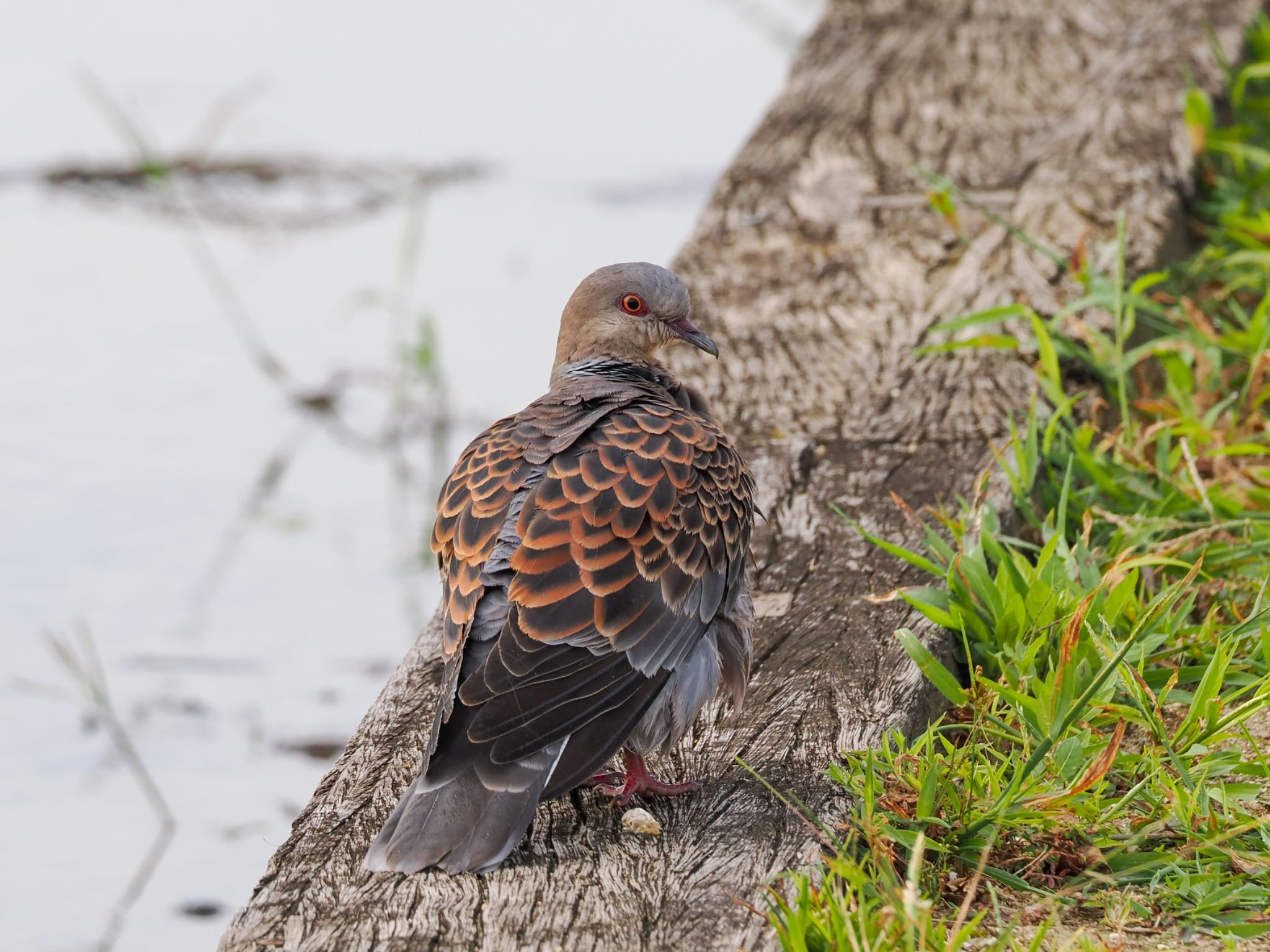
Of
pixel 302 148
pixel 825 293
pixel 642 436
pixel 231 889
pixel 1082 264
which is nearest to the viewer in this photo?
pixel 642 436

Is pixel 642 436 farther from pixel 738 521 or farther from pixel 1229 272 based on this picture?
pixel 1229 272

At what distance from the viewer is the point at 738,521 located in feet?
9.65

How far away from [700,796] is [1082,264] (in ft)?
7.24

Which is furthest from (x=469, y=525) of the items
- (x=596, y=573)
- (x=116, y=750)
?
(x=116, y=750)

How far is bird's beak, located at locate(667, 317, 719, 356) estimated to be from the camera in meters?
3.71

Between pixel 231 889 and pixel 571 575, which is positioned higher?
pixel 571 575

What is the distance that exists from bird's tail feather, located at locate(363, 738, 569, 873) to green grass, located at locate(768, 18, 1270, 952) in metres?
0.44

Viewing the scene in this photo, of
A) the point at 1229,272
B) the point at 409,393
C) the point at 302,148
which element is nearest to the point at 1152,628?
the point at 1229,272

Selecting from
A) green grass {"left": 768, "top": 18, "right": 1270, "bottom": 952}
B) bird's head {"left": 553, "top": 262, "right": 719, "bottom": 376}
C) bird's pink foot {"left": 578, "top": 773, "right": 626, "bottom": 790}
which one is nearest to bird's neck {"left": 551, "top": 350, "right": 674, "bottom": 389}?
bird's head {"left": 553, "top": 262, "right": 719, "bottom": 376}

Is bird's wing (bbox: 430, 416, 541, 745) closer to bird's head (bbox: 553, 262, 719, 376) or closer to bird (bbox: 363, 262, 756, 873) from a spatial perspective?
bird (bbox: 363, 262, 756, 873)

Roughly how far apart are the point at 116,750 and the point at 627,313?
2.12 meters

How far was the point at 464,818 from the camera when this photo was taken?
234cm

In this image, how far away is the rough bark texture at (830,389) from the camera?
2.26 metres

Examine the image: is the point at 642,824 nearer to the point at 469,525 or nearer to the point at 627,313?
the point at 469,525
